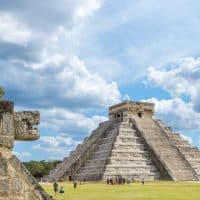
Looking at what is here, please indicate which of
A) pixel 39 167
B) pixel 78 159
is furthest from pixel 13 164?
pixel 39 167

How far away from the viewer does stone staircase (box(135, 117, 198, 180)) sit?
6081 cm

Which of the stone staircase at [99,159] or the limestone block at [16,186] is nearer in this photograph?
the limestone block at [16,186]

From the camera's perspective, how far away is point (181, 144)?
69812 millimetres

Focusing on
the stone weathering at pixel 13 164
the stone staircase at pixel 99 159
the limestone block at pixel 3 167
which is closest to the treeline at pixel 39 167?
the stone staircase at pixel 99 159

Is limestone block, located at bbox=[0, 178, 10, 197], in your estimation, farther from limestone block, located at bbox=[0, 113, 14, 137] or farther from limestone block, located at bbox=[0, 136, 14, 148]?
limestone block, located at bbox=[0, 113, 14, 137]

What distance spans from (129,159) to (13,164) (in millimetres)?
54976

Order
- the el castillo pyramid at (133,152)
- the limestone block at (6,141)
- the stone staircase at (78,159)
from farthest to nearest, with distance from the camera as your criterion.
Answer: the stone staircase at (78,159)
the el castillo pyramid at (133,152)
the limestone block at (6,141)

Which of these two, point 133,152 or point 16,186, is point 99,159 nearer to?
point 133,152

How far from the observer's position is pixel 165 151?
64812mm

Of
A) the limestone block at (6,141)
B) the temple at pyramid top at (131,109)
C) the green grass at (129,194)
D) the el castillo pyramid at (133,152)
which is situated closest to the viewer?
the limestone block at (6,141)

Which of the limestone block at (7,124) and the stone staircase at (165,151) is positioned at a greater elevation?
the stone staircase at (165,151)

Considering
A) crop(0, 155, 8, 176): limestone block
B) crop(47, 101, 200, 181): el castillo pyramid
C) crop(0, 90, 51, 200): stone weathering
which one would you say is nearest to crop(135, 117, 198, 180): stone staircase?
crop(47, 101, 200, 181): el castillo pyramid

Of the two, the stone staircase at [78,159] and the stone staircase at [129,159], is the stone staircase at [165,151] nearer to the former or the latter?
the stone staircase at [129,159]

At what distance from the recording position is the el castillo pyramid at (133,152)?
58875 mm
